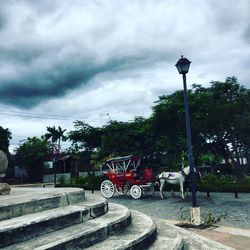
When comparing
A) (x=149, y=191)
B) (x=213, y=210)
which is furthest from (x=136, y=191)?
(x=213, y=210)

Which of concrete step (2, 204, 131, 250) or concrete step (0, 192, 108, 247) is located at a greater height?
concrete step (0, 192, 108, 247)

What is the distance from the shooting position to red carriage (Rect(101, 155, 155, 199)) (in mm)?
17172

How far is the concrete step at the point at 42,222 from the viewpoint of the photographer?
403 cm

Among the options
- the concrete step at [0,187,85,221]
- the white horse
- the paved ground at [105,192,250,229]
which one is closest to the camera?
the concrete step at [0,187,85,221]

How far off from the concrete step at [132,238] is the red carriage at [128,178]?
1113 centimetres

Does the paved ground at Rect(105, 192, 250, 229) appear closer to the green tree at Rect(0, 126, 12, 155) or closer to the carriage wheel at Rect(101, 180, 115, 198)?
the carriage wheel at Rect(101, 180, 115, 198)

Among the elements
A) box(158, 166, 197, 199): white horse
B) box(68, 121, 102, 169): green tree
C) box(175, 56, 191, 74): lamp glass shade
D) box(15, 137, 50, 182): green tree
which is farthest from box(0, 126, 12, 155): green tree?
box(175, 56, 191, 74): lamp glass shade

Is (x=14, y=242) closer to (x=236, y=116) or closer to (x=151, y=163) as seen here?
(x=236, y=116)

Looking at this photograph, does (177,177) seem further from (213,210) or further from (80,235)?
(80,235)

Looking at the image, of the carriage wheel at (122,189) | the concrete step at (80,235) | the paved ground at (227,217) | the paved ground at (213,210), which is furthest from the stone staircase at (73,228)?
the carriage wheel at (122,189)

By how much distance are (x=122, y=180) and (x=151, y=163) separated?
7635 millimetres

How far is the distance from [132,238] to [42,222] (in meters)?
1.36

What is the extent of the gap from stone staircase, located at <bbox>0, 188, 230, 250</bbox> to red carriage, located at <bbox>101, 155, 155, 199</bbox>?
1095 cm

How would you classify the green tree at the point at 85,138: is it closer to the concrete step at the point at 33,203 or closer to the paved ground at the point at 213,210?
the paved ground at the point at 213,210
